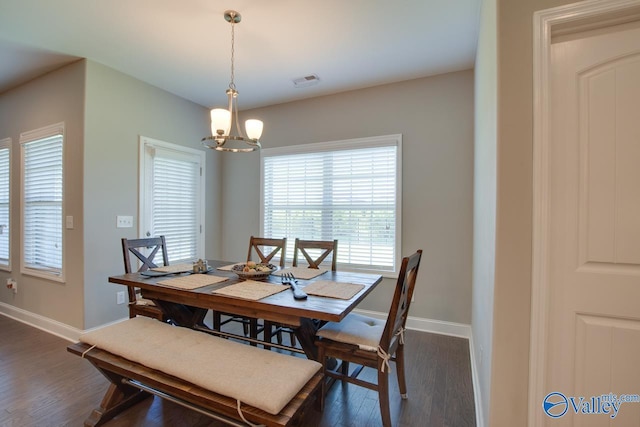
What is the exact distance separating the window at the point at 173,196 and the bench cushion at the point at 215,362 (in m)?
1.86

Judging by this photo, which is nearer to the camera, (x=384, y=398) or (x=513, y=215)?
(x=513, y=215)

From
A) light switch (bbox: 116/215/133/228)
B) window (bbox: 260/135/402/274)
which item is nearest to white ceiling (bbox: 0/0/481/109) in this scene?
window (bbox: 260/135/402/274)

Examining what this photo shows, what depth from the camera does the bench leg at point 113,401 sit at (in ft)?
5.46

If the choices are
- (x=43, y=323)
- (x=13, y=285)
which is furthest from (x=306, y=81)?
(x=13, y=285)

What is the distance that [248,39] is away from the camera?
2.45 m

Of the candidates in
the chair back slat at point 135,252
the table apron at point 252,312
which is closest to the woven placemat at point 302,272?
the table apron at point 252,312

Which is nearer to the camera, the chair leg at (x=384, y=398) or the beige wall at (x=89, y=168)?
the chair leg at (x=384, y=398)

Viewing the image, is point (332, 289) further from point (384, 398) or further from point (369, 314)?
point (369, 314)

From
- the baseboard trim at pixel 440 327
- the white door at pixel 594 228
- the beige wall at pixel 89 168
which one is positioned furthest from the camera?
the baseboard trim at pixel 440 327

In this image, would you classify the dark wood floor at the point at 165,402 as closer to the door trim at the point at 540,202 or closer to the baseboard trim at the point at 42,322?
the baseboard trim at the point at 42,322

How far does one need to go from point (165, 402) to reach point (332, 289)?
4.41 feet

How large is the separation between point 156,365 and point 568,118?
7.39 feet

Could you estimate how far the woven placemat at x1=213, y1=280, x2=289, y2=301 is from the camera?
5.61ft

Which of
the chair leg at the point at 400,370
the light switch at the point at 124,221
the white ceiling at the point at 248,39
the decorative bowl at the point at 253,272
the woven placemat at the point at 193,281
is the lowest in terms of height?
the chair leg at the point at 400,370
